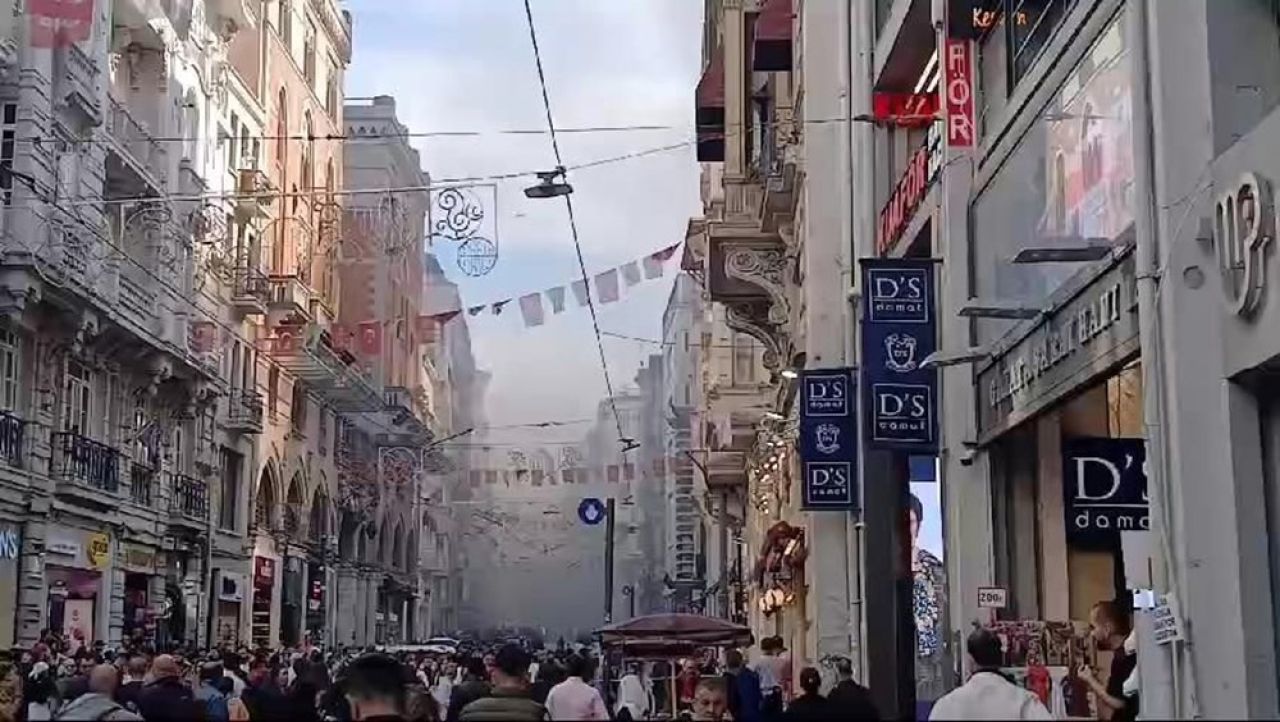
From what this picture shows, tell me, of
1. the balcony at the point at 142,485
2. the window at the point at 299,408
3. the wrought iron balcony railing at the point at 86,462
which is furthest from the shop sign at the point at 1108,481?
the window at the point at 299,408

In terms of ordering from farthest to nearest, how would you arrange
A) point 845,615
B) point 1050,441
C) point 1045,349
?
point 845,615 < point 1050,441 < point 1045,349

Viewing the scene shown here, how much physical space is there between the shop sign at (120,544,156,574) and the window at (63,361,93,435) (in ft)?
10.2

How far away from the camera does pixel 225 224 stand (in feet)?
142

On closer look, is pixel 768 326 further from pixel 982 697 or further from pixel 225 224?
pixel 982 697

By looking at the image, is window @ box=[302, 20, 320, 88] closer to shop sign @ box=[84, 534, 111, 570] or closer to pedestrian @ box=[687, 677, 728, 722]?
shop sign @ box=[84, 534, 111, 570]

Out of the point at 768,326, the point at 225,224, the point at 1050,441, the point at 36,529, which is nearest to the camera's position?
the point at 1050,441

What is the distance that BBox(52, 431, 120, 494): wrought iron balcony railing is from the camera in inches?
1200

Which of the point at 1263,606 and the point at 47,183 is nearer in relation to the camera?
the point at 1263,606

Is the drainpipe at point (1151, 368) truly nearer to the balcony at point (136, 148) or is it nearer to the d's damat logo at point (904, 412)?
the d's damat logo at point (904, 412)

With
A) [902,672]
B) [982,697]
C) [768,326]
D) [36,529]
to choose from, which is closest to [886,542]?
[902,672]

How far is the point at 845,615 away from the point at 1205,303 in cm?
1506

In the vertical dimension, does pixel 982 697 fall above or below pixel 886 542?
below

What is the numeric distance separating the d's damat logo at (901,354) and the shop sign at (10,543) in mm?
15740

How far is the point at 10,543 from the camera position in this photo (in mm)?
28172
